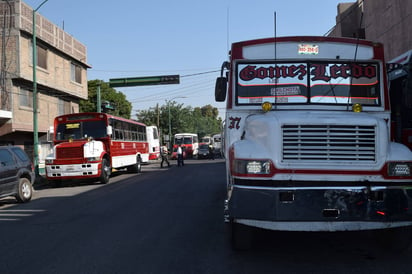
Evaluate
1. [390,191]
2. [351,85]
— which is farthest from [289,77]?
[390,191]

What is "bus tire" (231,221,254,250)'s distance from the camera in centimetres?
538

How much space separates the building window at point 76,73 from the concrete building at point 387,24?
1940 cm

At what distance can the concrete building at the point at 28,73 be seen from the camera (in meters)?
23.1

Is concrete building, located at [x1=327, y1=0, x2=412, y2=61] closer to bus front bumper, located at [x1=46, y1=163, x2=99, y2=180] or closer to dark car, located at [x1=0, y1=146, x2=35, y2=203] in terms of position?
bus front bumper, located at [x1=46, y1=163, x2=99, y2=180]

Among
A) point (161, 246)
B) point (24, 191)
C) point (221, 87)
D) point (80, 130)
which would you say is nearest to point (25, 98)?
point (80, 130)

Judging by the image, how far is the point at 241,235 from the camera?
213 inches

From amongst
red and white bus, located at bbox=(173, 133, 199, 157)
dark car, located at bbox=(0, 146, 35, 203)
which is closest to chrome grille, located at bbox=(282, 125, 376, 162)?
dark car, located at bbox=(0, 146, 35, 203)

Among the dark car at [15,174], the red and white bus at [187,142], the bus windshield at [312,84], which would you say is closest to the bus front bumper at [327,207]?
the bus windshield at [312,84]

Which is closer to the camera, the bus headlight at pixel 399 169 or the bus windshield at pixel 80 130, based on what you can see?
the bus headlight at pixel 399 169

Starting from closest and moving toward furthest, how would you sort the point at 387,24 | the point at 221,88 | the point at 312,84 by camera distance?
the point at 312,84 → the point at 221,88 → the point at 387,24

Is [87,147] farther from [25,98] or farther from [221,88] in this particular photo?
[221,88]

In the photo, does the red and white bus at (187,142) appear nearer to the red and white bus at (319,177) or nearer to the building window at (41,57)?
the building window at (41,57)

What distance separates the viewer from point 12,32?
23375 mm

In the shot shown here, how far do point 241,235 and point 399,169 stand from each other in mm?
2112
